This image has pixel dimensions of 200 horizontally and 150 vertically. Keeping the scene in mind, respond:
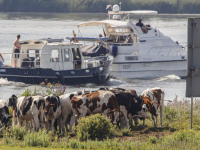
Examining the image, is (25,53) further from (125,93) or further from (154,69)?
(125,93)

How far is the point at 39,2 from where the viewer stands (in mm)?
106125

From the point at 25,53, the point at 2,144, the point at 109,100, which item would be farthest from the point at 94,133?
the point at 25,53

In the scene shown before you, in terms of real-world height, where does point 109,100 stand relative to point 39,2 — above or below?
below

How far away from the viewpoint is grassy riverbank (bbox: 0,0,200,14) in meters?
94.8

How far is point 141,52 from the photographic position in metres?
37.0

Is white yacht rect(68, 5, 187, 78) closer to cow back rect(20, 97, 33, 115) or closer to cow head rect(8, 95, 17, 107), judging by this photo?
cow head rect(8, 95, 17, 107)

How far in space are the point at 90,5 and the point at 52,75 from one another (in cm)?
7200

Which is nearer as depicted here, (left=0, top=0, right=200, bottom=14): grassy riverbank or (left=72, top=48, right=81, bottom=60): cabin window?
(left=72, top=48, right=81, bottom=60): cabin window

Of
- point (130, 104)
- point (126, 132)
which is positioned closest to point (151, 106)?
point (130, 104)

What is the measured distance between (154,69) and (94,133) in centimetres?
2403

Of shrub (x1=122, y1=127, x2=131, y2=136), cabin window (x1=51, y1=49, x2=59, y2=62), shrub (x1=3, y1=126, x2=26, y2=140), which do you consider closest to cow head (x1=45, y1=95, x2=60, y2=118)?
shrub (x1=3, y1=126, x2=26, y2=140)

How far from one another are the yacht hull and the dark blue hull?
183 inches

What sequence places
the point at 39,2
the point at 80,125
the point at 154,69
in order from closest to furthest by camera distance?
the point at 80,125, the point at 154,69, the point at 39,2

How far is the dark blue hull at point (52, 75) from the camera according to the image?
102 ft
